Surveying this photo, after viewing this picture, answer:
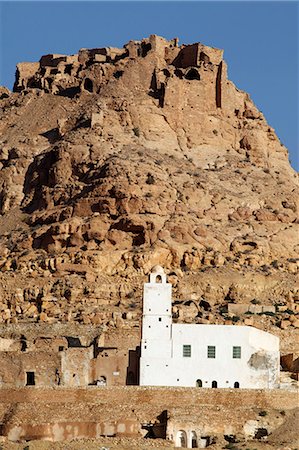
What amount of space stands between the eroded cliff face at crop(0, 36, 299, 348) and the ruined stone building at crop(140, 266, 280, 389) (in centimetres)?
1004

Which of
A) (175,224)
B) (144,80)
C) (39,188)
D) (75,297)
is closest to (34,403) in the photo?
(75,297)

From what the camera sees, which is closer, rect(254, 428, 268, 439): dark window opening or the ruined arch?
the ruined arch

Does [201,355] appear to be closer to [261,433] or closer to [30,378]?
[261,433]

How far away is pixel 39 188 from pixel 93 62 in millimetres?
Answer: 14362

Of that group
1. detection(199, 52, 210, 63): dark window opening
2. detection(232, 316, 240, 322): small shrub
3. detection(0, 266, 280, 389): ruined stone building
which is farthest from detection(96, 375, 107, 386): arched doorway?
detection(199, 52, 210, 63): dark window opening

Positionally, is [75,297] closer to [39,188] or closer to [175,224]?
[175,224]

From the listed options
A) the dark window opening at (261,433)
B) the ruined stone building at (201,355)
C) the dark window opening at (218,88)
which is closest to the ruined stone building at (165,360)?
the ruined stone building at (201,355)

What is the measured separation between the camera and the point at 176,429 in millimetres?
68500

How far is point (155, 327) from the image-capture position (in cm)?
7494

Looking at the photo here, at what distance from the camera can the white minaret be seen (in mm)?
74125

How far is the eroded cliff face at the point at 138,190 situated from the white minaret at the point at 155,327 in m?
9.18

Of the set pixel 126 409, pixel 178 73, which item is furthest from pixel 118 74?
pixel 126 409

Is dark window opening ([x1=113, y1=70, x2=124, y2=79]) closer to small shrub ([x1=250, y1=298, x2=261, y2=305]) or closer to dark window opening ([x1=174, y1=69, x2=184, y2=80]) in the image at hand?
dark window opening ([x1=174, y1=69, x2=184, y2=80])

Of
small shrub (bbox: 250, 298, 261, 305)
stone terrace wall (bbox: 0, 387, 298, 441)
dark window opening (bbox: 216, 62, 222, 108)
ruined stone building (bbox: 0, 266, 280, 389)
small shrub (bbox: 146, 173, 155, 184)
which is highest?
dark window opening (bbox: 216, 62, 222, 108)
